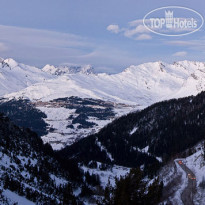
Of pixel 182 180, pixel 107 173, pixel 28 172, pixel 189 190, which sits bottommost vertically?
pixel 107 173

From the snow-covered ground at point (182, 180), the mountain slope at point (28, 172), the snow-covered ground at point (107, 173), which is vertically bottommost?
the snow-covered ground at point (107, 173)

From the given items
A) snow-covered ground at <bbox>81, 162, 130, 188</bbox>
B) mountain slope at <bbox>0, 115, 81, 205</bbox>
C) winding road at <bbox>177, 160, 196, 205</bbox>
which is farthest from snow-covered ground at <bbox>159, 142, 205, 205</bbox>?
snow-covered ground at <bbox>81, 162, 130, 188</bbox>

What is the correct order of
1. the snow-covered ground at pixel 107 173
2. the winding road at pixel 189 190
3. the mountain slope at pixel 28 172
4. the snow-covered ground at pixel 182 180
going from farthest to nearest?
the snow-covered ground at pixel 107 173 < the snow-covered ground at pixel 182 180 < the winding road at pixel 189 190 < the mountain slope at pixel 28 172

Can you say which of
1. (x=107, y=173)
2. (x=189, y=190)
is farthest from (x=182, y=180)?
(x=107, y=173)

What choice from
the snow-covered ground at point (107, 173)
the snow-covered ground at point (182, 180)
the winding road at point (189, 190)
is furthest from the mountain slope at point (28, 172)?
the winding road at point (189, 190)

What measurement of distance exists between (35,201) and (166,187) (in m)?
39.9

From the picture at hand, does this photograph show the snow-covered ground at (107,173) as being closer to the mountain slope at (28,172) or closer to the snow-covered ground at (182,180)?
the mountain slope at (28,172)

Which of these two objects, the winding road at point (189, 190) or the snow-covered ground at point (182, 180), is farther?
the snow-covered ground at point (182, 180)

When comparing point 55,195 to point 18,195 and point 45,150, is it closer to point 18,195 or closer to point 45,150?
point 18,195

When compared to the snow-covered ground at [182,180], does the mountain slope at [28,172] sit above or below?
above

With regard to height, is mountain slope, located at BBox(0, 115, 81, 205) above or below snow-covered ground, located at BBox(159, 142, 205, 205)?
above

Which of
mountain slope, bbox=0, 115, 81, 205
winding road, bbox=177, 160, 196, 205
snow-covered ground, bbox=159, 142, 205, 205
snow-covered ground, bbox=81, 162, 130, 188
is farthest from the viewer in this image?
snow-covered ground, bbox=81, 162, 130, 188

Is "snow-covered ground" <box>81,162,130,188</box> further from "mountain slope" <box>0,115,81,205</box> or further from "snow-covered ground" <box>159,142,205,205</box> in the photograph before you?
"snow-covered ground" <box>159,142,205,205</box>

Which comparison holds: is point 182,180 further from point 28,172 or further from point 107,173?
point 107,173
